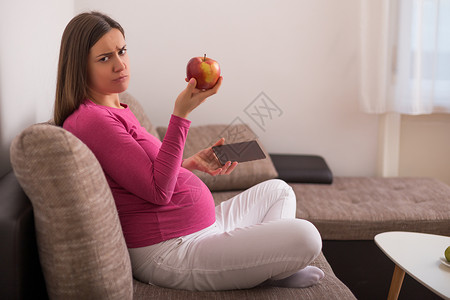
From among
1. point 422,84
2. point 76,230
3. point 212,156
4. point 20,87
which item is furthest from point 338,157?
point 76,230

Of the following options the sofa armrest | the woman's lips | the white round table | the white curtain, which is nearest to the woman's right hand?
the woman's lips

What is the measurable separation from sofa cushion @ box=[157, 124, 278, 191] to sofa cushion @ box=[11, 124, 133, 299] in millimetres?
→ 1282

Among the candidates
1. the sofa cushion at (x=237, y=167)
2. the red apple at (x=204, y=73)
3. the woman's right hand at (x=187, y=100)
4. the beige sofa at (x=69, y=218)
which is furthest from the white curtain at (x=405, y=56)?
the beige sofa at (x=69, y=218)

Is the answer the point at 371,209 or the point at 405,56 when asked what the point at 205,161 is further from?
the point at 405,56

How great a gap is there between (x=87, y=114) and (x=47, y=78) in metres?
0.80

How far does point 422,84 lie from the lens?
2883mm

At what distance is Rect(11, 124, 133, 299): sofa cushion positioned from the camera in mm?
1025

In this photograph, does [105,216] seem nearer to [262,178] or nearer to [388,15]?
[262,178]

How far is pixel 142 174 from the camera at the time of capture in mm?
1252

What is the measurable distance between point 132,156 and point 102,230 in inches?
9.0

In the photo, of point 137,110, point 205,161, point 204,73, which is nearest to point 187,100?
point 204,73

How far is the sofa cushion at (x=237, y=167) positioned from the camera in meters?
2.42

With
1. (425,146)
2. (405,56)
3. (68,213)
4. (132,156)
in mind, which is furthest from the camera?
→ (425,146)

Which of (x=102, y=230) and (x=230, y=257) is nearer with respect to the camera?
(x=102, y=230)
